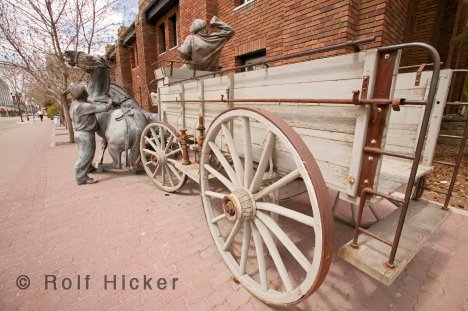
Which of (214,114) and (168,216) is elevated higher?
(214,114)

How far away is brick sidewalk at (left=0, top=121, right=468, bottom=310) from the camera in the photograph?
2.01 m

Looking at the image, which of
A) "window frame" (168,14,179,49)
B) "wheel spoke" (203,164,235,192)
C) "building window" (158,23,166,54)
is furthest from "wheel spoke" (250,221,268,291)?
"building window" (158,23,166,54)

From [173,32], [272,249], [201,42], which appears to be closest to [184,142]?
[272,249]

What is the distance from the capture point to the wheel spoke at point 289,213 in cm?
140

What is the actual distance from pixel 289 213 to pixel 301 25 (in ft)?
15.3

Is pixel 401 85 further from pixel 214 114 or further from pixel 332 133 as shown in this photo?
pixel 214 114

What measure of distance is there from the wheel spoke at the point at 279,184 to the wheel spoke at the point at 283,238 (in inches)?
6.1

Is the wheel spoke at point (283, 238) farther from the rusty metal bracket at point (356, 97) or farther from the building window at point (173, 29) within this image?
the building window at point (173, 29)

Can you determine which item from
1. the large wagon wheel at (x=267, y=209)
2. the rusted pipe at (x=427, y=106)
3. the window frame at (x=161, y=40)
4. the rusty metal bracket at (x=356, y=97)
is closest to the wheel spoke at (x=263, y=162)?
the large wagon wheel at (x=267, y=209)

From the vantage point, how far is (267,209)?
1735 mm

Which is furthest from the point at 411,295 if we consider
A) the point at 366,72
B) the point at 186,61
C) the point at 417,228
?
the point at 186,61

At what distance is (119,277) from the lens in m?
2.27

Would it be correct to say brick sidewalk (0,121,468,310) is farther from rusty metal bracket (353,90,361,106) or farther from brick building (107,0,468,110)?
brick building (107,0,468,110)

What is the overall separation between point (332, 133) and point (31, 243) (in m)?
3.49
